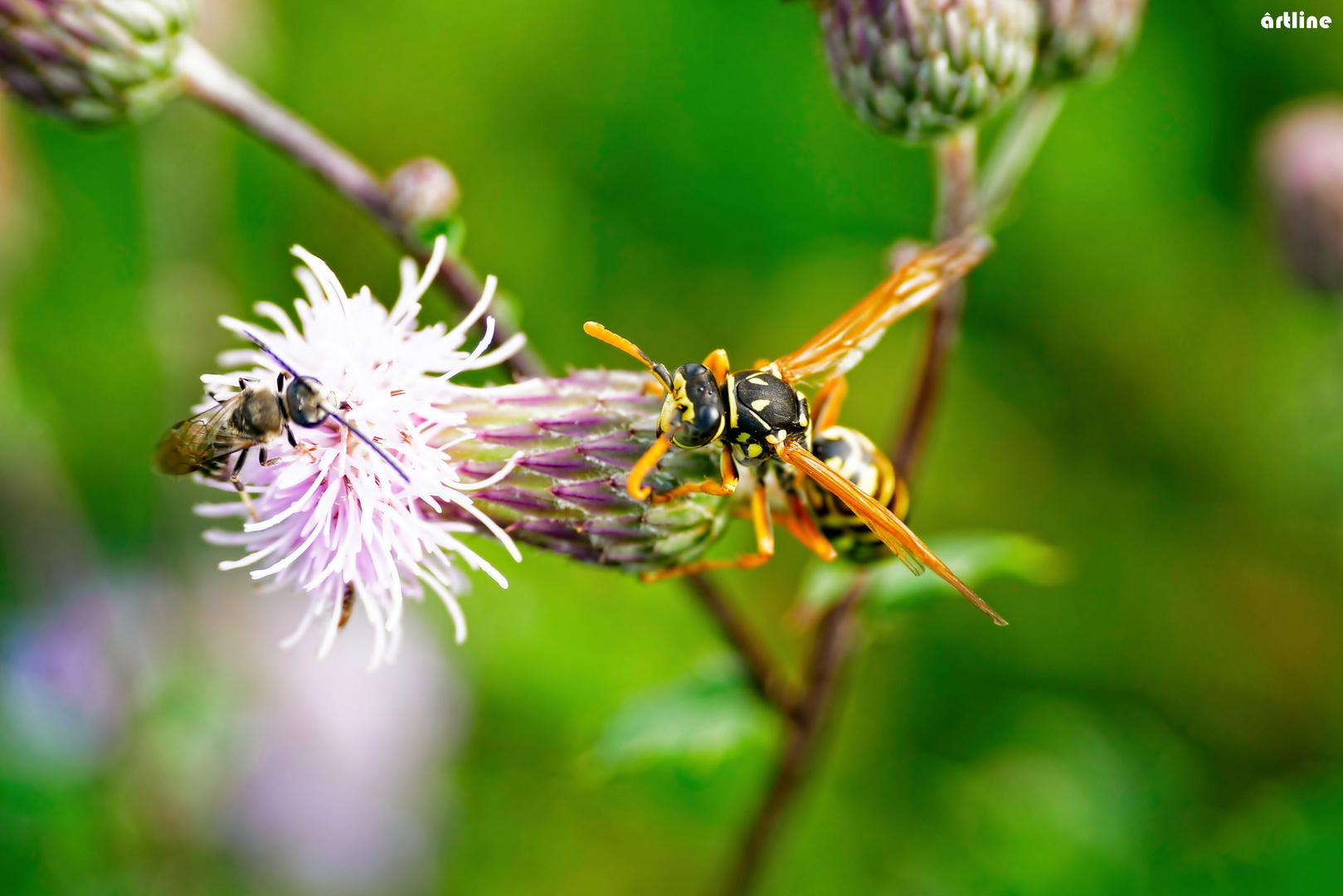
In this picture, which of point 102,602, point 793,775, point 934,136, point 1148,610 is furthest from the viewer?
point 1148,610

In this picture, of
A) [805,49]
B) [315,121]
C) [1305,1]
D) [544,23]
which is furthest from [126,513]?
[1305,1]

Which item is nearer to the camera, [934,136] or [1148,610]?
[934,136]

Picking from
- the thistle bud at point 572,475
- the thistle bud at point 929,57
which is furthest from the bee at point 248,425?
the thistle bud at point 929,57

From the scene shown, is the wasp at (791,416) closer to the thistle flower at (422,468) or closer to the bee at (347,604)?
the thistle flower at (422,468)

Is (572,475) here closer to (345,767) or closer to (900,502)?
(900,502)

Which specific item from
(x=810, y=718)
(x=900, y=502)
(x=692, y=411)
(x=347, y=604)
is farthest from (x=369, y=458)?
(x=810, y=718)

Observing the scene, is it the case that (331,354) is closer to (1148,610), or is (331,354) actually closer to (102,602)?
(102,602)

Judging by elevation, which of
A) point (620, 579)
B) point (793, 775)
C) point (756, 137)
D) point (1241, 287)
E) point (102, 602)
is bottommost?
point (620, 579)
